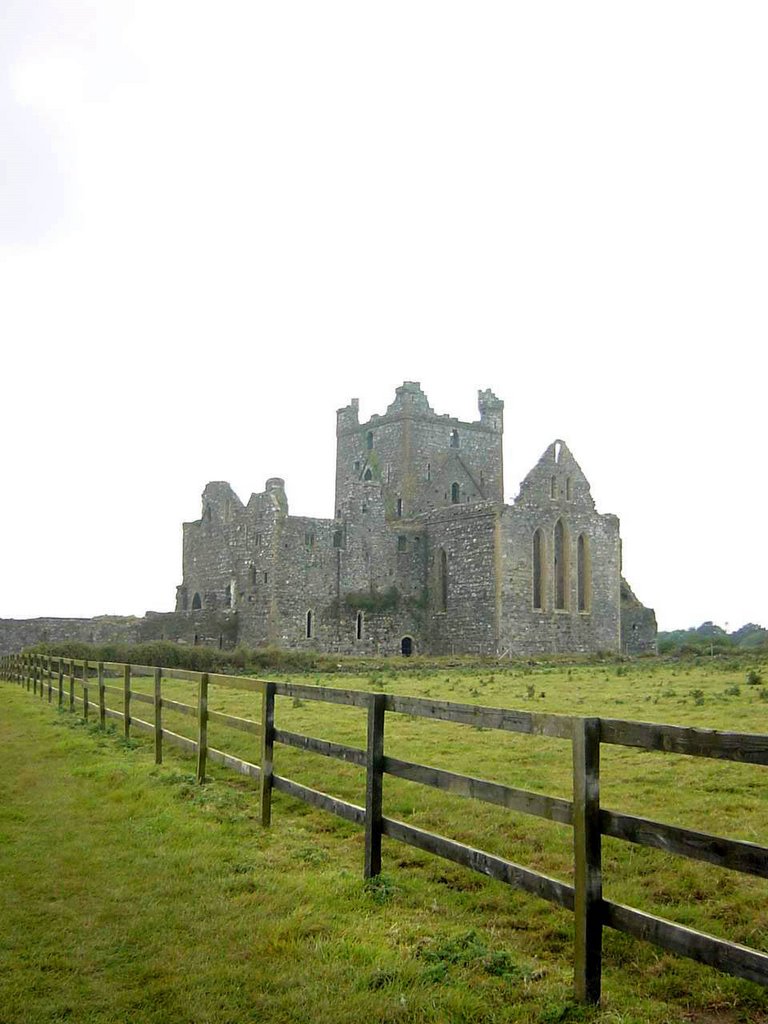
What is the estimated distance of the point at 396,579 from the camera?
46.0 metres

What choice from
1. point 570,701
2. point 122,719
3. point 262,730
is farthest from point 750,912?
point 570,701

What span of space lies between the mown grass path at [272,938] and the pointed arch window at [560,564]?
123 ft

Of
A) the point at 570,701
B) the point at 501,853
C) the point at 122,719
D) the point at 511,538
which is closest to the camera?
the point at 501,853

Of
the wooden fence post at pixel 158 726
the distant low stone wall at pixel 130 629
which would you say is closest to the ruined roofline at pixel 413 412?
the distant low stone wall at pixel 130 629

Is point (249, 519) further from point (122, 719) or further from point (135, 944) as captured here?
point (135, 944)

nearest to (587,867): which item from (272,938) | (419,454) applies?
(272,938)

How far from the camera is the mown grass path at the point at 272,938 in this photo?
4.81 meters

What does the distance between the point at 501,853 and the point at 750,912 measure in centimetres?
207

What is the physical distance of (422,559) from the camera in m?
46.8

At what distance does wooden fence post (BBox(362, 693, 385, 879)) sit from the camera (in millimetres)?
6879

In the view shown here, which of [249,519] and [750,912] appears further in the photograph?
[249,519]

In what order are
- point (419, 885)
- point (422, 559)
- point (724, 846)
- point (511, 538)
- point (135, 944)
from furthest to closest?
1. point (422, 559)
2. point (511, 538)
3. point (419, 885)
4. point (135, 944)
5. point (724, 846)

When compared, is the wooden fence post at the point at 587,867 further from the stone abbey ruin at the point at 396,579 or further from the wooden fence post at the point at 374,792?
the stone abbey ruin at the point at 396,579

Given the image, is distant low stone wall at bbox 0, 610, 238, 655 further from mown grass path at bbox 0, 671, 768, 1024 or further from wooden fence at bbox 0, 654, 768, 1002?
wooden fence at bbox 0, 654, 768, 1002
